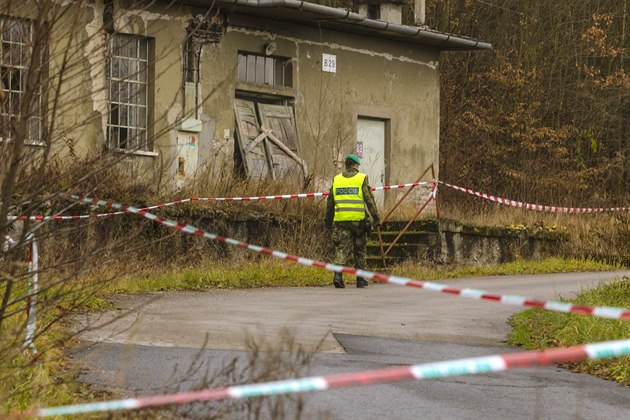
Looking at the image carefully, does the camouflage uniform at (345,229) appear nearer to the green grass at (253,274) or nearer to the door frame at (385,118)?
the green grass at (253,274)

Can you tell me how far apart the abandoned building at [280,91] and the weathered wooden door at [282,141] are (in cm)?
2

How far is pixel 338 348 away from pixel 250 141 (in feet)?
39.0

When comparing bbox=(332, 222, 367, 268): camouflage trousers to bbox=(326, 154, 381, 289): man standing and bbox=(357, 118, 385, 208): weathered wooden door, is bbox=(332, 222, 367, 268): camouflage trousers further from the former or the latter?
bbox=(357, 118, 385, 208): weathered wooden door

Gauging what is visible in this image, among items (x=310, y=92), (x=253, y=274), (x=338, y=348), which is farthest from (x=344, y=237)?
(x=338, y=348)

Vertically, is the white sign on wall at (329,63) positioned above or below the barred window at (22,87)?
above

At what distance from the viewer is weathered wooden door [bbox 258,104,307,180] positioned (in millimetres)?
22781

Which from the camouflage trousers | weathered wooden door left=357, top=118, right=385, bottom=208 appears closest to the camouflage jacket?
the camouflage trousers

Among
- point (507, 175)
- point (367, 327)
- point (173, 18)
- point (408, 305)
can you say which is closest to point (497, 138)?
point (507, 175)

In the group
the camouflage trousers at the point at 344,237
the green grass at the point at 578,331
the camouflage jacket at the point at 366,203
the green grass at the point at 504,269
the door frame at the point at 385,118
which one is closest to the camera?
the green grass at the point at 578,331

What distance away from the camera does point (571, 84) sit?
115 feet

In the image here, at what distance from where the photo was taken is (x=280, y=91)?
76.4 feet

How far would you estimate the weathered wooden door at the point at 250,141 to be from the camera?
22.4 m

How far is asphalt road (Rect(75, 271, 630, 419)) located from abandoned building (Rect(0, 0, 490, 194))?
193 inches

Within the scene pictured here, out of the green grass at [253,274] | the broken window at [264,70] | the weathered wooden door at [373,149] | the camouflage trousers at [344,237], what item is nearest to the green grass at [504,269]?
the green grass at [253,274]
